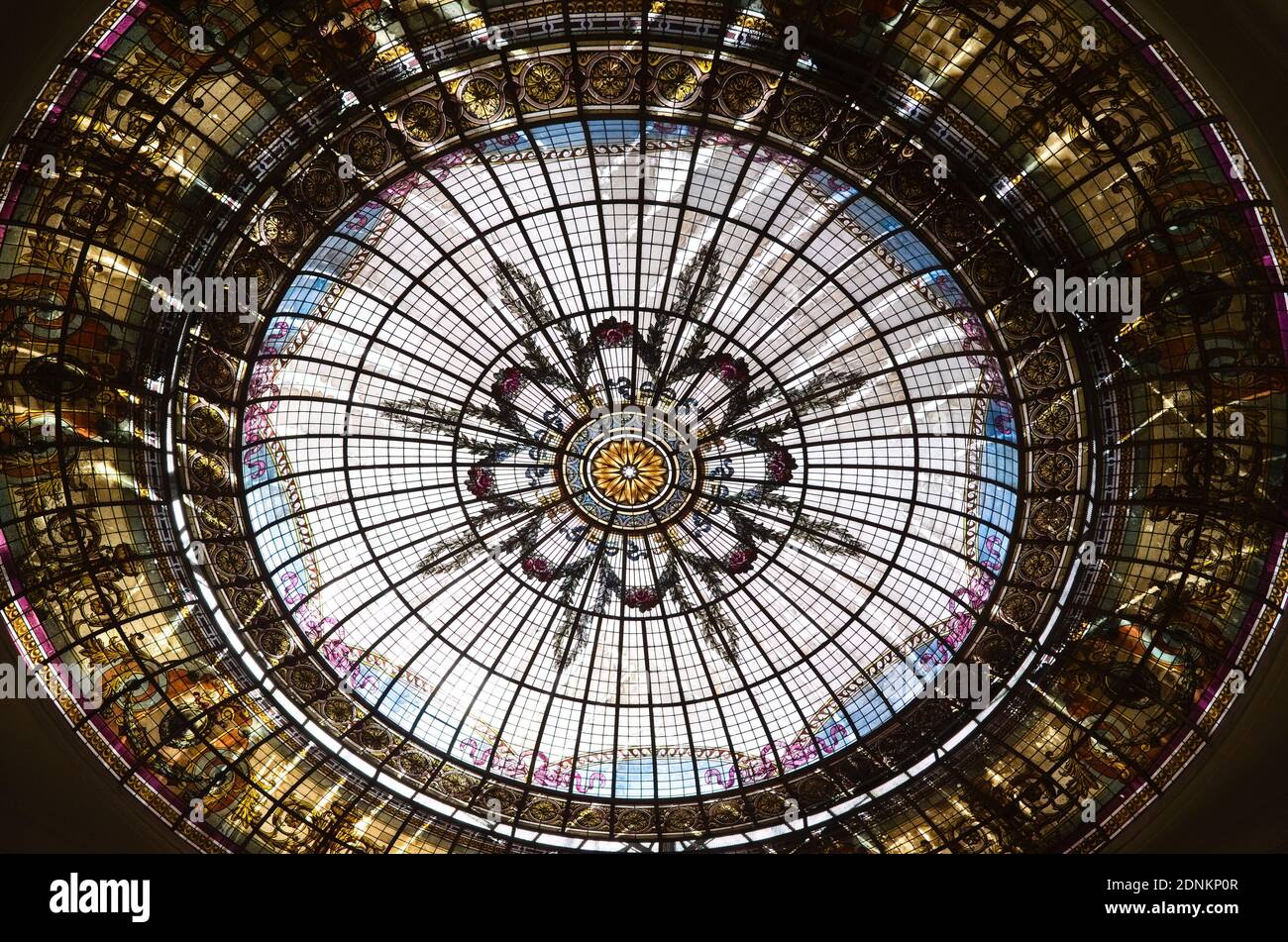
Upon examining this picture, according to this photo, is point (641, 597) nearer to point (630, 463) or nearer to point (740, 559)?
point (740, 559)

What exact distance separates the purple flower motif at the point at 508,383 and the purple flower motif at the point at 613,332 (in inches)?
87.5

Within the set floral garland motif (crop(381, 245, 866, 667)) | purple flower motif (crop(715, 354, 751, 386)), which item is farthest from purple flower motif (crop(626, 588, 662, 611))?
purple flower motif (crop(715, 354, 751, 386))

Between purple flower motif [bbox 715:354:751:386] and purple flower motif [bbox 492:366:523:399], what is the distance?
5039 mm

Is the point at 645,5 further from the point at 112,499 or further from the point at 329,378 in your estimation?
the point at 112,499

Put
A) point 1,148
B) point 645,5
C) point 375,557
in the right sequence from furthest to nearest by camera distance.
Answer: point 375,557 → point 645,5 → point 1,148

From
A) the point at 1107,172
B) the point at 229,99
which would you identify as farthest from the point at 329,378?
the point at 1107,172

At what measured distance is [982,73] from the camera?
20141 mm

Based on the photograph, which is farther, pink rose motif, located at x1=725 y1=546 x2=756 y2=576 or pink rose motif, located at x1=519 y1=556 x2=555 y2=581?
pink rose motif, located at x1=519 y1=556 x2=555 y2=581

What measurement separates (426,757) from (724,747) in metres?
8.20

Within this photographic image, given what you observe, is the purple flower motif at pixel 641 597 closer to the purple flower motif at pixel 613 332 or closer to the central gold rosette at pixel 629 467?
the central gold rosette at pixel 629 467

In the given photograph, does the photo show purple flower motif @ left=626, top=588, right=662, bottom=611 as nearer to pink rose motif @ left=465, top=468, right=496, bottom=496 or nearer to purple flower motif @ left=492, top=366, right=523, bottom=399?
pink rose motif @ left=465, top=468, right=496, bottom=496

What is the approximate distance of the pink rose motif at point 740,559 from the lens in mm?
26828

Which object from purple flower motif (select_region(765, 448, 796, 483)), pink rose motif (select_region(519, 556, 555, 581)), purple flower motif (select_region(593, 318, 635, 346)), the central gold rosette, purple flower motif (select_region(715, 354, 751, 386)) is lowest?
pink rose motif (select_region(519, 556, 555, 581))

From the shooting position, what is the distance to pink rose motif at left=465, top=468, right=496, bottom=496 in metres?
26.4
